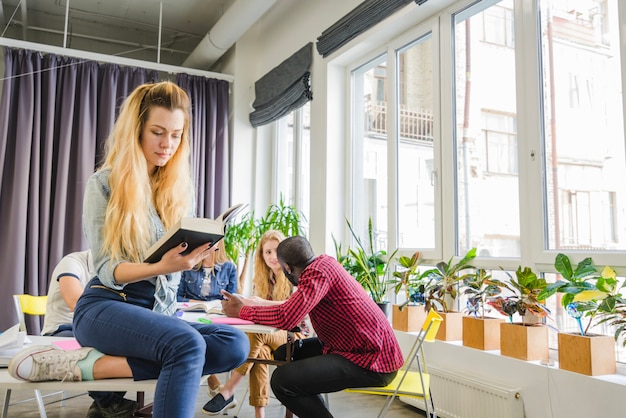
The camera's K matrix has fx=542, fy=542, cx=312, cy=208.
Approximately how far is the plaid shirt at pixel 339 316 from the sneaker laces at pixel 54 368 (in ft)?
2.67

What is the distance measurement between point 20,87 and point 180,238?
4048 millimetres

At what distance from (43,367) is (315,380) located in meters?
0.97

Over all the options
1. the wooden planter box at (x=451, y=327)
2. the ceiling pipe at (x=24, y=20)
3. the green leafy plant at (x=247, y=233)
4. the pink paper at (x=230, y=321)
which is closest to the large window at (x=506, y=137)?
the wooden planter box at (x=451, y=327)

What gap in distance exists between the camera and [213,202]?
5.18 metres

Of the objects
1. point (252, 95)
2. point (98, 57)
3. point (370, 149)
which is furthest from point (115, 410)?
point (252, 95)

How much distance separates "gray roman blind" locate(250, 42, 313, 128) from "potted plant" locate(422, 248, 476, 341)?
1976 millimetres

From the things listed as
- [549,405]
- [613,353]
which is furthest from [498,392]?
[613,353]

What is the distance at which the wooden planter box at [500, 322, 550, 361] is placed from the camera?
2.38 metres

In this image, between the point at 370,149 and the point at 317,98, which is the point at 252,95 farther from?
the point at 370,149

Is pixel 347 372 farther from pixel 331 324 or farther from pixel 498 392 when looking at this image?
pixel 498 392

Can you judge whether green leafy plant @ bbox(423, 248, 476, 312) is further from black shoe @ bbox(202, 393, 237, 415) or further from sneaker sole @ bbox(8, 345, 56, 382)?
sneaker sole @ bbox(8, 345, 56, 382)

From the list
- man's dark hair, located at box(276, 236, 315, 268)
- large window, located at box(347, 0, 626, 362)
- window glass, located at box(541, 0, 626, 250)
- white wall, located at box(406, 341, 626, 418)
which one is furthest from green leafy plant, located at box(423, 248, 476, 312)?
man's dark hair, located at box(276, 236, 315, 268)

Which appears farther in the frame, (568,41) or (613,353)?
(568,41)

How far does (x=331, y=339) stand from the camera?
2158 mm
